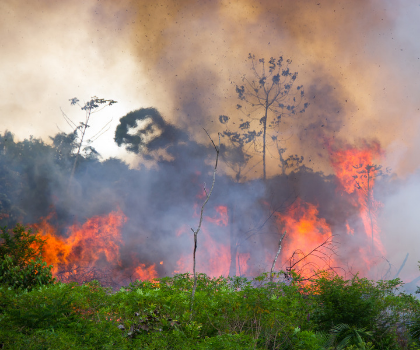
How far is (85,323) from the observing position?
5.26 meters

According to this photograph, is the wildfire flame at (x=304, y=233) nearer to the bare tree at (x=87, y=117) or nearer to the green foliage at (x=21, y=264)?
the bare tree at (x=87, y=117)

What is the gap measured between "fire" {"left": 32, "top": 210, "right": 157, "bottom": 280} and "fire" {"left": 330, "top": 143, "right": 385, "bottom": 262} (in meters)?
12.9

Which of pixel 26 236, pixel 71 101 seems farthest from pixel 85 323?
pixel 71 101

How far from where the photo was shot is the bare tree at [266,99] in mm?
21697

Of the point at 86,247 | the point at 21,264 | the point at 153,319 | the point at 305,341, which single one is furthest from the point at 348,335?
the point at 86,247

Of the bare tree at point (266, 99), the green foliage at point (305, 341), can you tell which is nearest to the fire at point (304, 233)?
the bare tree at point (266, 99)

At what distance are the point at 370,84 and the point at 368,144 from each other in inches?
155

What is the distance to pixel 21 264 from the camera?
847 centimetres

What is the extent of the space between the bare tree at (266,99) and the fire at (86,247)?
32.4 ft

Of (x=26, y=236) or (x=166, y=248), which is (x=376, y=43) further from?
(x=26, y=236)

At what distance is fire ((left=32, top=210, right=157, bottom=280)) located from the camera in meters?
17.4

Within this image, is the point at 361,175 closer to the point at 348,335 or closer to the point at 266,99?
the point at 266,99

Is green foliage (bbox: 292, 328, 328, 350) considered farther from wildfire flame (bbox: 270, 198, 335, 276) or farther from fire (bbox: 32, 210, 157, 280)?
wildfire flame (bbox: 270, 198, 335, 276)

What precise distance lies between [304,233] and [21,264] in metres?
16.0
